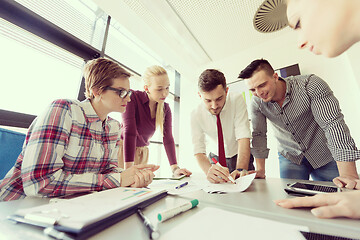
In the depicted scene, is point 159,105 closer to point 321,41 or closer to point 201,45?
point 321,41

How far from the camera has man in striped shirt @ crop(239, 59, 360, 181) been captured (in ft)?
3.44

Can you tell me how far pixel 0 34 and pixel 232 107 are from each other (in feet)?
7.20

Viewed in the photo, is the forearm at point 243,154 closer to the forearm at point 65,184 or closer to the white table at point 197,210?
the white table at point 197,210

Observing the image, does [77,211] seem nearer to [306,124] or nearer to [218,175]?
[218,175]

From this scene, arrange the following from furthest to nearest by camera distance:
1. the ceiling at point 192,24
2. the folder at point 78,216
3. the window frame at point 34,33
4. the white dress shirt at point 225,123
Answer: the ceiling at point 192,24
the white dress shirt at point 225,123
the window frame at point 34,33
the folder at point 78,216

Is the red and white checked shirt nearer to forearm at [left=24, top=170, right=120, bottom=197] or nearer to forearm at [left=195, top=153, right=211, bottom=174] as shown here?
forearm at [left=24, top=170, right=120, bottom=197]

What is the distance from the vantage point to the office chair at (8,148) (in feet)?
2.66

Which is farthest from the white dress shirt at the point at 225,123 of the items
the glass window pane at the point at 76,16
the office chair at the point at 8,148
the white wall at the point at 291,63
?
the glass window pane at the point at 76,16

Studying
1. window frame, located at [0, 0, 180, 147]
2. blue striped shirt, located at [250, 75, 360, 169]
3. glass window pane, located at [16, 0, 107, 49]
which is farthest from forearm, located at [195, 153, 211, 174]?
glass window pane, located at [16, 0, 107, 49]

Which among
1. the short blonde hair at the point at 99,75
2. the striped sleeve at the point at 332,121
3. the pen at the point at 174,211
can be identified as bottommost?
the pen at the point at 174,211

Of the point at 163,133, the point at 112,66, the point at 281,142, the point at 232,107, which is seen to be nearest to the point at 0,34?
the point at 112,66

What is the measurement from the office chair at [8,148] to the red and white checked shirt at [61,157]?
0.27m

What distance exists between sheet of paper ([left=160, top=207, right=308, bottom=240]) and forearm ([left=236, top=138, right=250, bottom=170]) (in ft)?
2.80

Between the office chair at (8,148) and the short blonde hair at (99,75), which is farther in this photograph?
the short blonde hair at (99,75)
